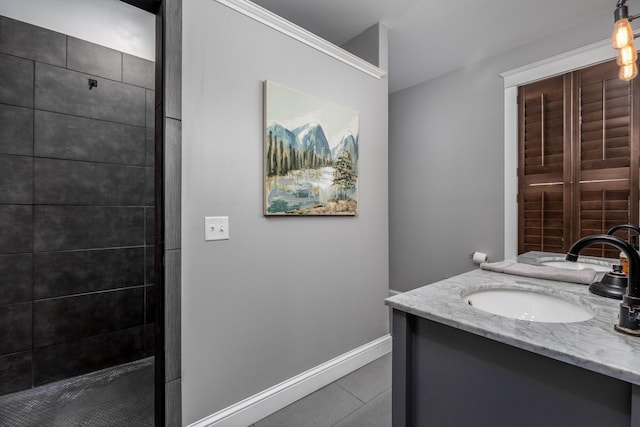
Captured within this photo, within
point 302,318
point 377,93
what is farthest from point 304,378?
point 377,93

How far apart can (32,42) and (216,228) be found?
1.78m

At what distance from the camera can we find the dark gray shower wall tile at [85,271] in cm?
192

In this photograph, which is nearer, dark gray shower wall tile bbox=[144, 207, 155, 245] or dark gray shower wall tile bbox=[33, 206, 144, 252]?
dark gray shower wall tile bbox=[33, 206, 144, 252]

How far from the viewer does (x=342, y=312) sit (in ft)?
6.97

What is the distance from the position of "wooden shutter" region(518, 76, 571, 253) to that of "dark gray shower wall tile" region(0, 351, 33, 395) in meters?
3.81

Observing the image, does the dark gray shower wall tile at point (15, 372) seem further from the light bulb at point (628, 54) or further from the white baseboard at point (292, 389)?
the light bulb at point (628, 54)

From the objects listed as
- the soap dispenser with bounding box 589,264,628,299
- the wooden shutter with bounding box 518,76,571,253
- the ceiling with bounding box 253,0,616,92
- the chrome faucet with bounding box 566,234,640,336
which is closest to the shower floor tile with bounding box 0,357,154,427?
the chrome faucet with bounding box 566,234,640,336

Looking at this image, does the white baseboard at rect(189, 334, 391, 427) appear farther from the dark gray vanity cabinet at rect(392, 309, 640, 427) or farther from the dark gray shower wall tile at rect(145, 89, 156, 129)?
the dark gray shower wall tile at rect(145, 89, 156, 129)

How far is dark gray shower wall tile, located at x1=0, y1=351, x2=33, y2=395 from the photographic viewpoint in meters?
1.78

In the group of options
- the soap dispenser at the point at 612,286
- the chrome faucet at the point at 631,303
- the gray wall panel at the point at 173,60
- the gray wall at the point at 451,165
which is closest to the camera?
the chrome faucet at the point at 631,303

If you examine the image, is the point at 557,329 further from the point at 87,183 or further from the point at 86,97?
the point at 86,97

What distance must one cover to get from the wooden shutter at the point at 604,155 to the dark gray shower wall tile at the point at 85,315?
11.7 feet

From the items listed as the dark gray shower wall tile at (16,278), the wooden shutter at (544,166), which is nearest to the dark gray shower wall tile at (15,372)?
the dark gray shower wall tile at (16,278)

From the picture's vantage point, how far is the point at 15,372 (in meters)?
1.81
